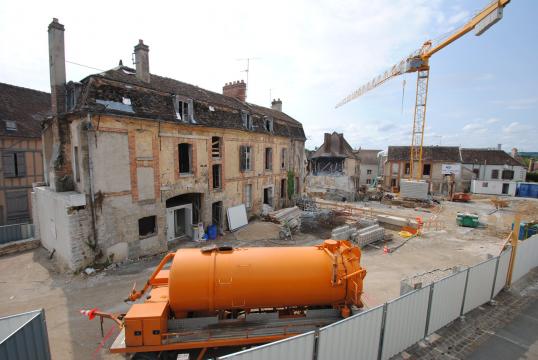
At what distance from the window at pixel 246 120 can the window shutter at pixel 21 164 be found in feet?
56.2

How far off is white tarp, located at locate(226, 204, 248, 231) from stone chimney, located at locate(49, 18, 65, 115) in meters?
10.7

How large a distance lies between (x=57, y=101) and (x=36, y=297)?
8.55 meters

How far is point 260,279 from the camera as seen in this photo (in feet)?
20.2

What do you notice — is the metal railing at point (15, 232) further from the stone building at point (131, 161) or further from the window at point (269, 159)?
the window at point (269, 159)

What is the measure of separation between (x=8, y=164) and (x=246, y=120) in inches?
707

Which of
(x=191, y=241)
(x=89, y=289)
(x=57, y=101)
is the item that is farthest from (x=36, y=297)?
(x=57, y=101)

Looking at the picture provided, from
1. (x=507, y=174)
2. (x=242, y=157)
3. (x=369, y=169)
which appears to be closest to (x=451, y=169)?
(x=507, y=174)

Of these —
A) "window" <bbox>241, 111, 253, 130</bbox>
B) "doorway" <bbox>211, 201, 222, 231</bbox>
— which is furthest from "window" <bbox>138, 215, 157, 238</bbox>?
"window" <bbox>241, 111, 253, 130</bbox>

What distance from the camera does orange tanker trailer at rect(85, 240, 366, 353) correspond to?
5.75 m

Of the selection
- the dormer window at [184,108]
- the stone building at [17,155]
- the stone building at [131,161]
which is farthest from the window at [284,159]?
the stone building at [17,155]

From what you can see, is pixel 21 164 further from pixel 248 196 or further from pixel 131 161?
pixel 248 196

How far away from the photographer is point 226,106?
17.3 m

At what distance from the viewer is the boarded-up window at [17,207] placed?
19444 mm

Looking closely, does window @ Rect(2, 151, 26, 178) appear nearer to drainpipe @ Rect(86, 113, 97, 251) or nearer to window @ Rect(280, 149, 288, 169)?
drainpipe @ Rect(86, 113, 97, 251)
